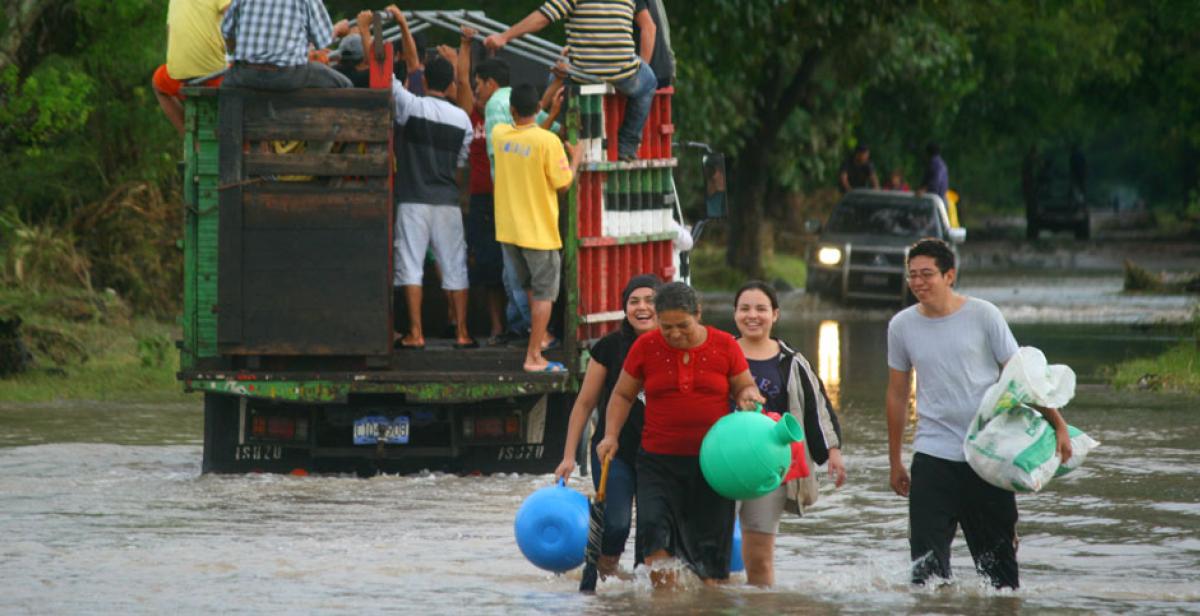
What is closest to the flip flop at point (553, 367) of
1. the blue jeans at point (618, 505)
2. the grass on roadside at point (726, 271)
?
the blue jeans at point (618, 505)

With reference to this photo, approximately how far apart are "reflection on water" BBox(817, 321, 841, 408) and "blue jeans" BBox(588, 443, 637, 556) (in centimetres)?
779

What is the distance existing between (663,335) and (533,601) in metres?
1.40

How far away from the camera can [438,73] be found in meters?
13.1

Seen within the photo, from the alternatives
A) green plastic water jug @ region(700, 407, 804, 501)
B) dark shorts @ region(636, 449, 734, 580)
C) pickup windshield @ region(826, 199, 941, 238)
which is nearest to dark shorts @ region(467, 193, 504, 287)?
dark shorts @ region(636, 449, 734, 580)

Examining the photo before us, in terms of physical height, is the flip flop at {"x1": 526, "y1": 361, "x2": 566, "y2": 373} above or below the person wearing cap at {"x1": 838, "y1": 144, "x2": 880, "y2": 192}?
below

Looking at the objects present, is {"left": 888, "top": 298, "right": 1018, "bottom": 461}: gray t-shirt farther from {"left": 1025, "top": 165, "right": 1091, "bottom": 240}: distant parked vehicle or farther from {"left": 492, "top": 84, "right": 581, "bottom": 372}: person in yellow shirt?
{"left": 1025, "top": 165, "right": 1091, "bottom": 240}: distant parked vehicle

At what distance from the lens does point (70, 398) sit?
17609 millimetres

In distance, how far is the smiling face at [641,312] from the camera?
927 cm

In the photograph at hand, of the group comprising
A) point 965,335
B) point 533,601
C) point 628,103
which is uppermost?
point 628,103

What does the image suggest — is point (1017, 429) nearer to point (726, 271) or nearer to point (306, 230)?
point (306, 230)

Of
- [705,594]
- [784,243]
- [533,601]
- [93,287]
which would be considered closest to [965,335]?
[705,594]

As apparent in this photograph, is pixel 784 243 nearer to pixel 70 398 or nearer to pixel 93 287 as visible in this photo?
pixel 93 287

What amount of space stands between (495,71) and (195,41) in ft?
6.18

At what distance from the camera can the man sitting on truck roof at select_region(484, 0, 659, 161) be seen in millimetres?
13312
